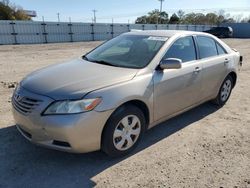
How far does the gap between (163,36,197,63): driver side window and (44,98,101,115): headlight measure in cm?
155

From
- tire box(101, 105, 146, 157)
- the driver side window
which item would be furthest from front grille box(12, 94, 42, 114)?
the driver side window

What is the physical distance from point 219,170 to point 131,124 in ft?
4.07

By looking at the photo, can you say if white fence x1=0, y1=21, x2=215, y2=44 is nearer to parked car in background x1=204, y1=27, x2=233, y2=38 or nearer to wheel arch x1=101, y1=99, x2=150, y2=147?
parked car in background x1=204, y1=27, x2=233, y2=38

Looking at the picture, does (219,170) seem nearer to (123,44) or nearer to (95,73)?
(95,73)

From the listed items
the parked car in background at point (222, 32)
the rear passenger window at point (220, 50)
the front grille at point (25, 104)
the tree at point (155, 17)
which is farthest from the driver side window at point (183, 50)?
the tree at point (155, 17)

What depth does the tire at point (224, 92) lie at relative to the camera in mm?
5271

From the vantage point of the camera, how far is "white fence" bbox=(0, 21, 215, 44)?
22.2 m

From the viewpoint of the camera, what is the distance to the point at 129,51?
4117 millimetres

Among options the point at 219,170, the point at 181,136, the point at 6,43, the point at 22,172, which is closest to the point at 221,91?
the point at 181,136

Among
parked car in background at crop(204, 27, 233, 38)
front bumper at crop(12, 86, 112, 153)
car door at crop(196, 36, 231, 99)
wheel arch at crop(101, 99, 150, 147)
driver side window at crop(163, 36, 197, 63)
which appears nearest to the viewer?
front bumper at crop(12, 86, 112, 153)

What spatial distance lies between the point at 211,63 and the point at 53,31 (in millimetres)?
22984

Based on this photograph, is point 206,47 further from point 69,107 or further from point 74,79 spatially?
point 69,107

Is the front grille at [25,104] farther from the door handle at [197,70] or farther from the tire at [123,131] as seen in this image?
the door handle at [197,70]

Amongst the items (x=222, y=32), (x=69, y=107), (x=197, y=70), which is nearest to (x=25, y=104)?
(x=69, y=107)
